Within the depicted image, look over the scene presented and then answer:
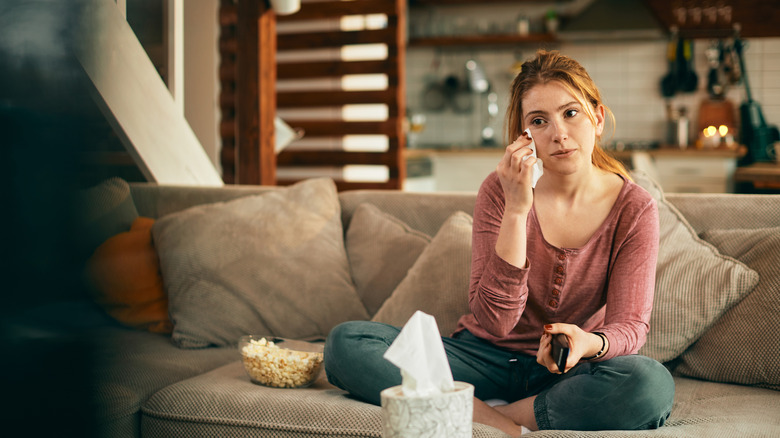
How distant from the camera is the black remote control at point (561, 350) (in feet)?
3.42

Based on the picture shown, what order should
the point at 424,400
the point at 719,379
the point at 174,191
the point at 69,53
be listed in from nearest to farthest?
1. the point at 69,53
2. the point at 424,400
3. the point at 719,379
4. the point at 174,191

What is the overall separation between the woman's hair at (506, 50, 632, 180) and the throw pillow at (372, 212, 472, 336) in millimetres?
395

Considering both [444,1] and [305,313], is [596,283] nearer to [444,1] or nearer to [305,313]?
[305,313]

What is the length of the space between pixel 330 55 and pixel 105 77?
443 centimetres

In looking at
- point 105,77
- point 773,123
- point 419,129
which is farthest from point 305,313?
point 773,123

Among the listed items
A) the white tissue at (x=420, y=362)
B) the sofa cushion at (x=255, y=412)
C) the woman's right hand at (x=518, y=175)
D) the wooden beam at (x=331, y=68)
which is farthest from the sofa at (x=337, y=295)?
the wooden beam at (x=331, y=68)

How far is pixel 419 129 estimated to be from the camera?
6047 millimetres

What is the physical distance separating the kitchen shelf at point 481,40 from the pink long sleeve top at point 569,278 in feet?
15.0

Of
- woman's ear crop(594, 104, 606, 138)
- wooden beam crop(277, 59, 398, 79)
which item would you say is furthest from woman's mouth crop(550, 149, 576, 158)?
wooden beam crop(277, 59, 398, 79)

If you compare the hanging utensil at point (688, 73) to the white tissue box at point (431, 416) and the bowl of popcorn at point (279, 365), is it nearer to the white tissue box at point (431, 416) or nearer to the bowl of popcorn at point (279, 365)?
the bowl of popcorn at point (279, 365)

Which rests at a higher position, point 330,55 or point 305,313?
point 330,55

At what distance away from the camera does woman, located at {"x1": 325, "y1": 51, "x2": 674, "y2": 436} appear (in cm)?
115

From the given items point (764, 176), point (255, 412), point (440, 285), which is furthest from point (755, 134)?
point (255, 412)

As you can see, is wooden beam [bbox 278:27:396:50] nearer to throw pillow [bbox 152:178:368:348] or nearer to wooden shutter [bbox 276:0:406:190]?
wooden shutter [bbox 276:0:406:190]
